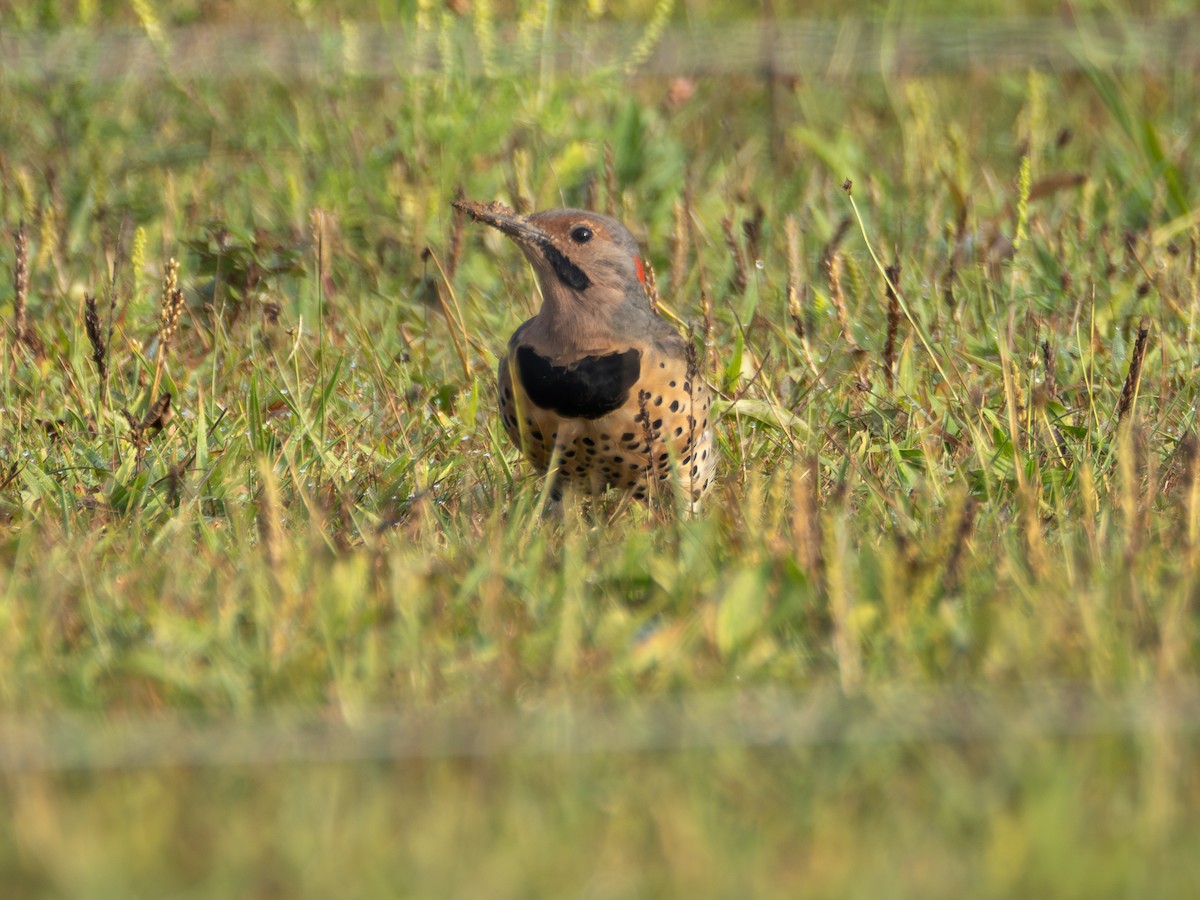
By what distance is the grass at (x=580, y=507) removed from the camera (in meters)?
2.35

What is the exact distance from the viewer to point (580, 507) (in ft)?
13.3

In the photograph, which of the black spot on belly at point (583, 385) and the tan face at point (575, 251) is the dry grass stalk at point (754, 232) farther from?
the black spot on belly at point (583, 385)

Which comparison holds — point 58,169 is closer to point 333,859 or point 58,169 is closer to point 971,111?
point 971,111

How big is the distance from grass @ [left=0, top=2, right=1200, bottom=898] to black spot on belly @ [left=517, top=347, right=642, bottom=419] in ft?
0.94

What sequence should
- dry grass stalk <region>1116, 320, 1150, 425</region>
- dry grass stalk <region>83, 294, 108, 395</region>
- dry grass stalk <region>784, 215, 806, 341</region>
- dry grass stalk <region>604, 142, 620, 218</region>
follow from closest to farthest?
dry grass stalk <region>1116, 320, 1150, 425</region> < dry grass stalk <region>83, 294, 108, 395</region> < dry grass stalk <region>784, 215, 806, 341</region> < dry grass stalk <region>604, 142, 620, 218</region>

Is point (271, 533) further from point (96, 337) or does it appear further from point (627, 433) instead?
point (96, 337)

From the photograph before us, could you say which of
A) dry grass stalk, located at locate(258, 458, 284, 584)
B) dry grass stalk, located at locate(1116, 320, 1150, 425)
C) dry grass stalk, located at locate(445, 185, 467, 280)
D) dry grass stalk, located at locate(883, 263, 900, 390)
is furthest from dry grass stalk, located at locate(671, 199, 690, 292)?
dry grass stalk, located at locate(258, 458, 284, 584)

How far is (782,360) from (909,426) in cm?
74

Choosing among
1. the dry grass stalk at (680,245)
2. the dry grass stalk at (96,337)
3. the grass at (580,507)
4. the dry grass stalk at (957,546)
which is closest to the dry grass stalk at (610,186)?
the grass at (580,507)

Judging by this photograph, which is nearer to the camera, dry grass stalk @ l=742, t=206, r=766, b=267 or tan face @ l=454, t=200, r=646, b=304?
tan face @ l=454, t=200, r=646, b=304

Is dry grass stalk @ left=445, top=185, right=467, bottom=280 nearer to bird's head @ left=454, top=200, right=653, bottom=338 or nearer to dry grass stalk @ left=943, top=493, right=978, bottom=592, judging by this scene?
bird's head @ left=454, top=200, right=653, bottom=338

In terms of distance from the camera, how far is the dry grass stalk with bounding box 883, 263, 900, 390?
4.29 meters

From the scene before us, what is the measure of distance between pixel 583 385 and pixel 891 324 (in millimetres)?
1027

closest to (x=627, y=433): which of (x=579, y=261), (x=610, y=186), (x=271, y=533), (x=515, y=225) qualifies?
(x=579, y=261)
